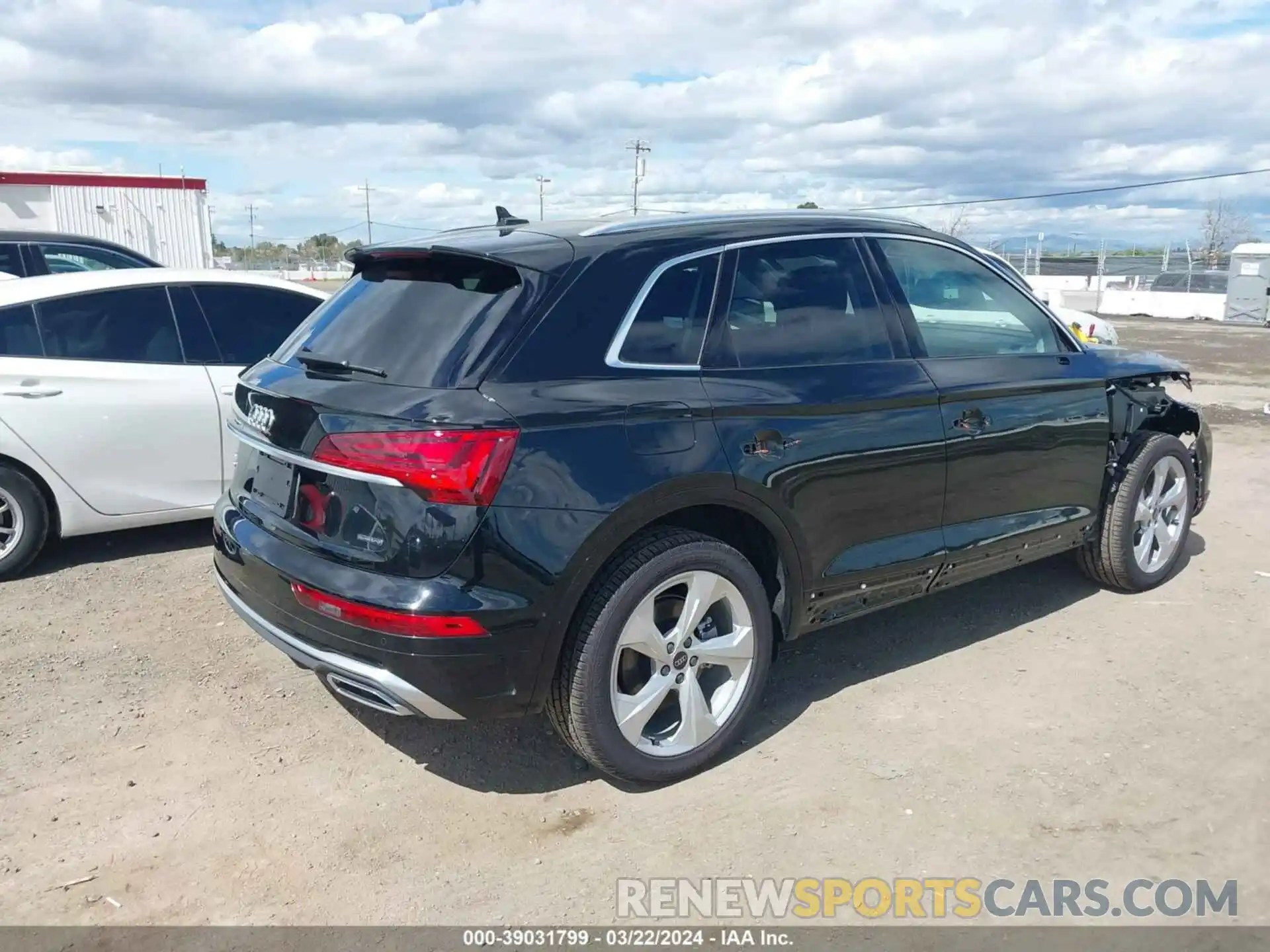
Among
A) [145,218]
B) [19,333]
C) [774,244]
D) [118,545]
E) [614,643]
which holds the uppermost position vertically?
[145,218]

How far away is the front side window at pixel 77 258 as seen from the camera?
34.2 ft

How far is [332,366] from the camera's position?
3.36m

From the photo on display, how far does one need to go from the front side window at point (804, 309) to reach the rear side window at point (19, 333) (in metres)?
3.80

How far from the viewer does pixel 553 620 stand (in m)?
3.08

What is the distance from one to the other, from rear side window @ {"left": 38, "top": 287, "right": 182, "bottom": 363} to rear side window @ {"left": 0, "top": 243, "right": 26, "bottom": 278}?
5024 millimetres

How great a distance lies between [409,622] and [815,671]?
2088 mm

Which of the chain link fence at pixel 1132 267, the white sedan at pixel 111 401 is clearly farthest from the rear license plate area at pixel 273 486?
the chain link fence at pixel 1132 267

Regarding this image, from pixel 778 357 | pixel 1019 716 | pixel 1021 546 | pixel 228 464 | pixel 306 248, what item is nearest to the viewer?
pixel 778 357

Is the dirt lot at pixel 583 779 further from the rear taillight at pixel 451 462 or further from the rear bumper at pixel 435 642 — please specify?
the rear taillight at pixel 451 462

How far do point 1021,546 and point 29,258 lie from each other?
Result: 952cm

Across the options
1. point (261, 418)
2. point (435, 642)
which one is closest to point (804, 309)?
point (435, 642)

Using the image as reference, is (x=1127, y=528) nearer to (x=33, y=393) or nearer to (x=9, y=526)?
(x=33, y=393)
